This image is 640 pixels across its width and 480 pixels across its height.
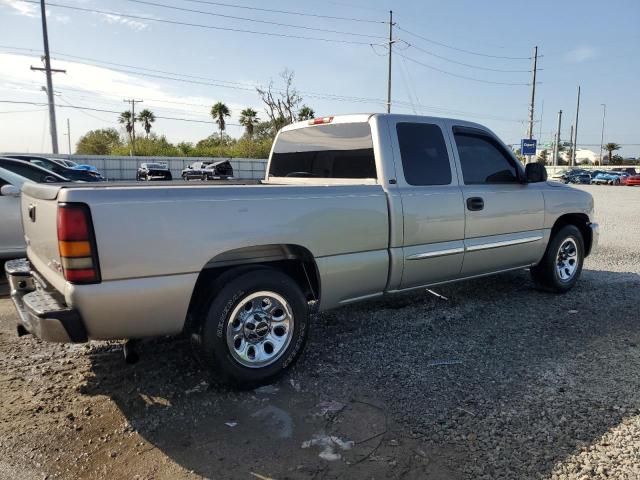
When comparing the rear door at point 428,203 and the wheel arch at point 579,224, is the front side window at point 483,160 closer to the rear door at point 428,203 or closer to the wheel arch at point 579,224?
the rear door at point 428,203

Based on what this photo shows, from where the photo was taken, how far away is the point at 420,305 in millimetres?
5520

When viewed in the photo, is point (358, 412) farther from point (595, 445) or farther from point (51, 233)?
point (51, 233)

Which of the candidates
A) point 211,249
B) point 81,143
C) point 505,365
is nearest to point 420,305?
point 505,365

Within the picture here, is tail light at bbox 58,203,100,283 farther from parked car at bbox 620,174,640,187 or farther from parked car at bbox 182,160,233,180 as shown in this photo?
parked car at bbox 620,174,640,187

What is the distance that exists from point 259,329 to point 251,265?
18.1 inches

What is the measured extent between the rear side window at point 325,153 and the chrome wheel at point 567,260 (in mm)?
3004

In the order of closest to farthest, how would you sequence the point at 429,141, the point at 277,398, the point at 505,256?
the point at 277,398 < the point at 429,141 < the point at 505,256

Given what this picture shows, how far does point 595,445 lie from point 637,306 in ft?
→ 11.2

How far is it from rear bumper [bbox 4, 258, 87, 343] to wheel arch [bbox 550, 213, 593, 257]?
516 cm

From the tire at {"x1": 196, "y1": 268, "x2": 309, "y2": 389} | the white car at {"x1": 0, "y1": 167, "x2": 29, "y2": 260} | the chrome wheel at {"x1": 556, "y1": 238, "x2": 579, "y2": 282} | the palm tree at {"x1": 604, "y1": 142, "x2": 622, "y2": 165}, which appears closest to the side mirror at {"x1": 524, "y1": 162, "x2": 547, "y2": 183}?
the chrome wheel at {"x1": 556, "y1": 238, "x2": 579, "y2": 282}

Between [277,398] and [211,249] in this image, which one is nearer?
[211,249]

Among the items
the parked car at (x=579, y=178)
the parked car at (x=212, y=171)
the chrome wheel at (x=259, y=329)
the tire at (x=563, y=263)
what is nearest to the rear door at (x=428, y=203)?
the chrome wheel at (x=259, y=329)

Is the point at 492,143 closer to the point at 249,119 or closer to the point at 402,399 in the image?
the point at 402,399

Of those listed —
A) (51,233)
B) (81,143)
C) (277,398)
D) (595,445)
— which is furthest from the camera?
(81,143)
